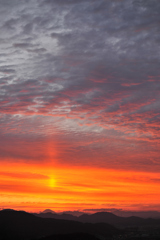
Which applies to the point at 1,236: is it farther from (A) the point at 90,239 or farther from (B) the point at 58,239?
(A) the point at 90,239

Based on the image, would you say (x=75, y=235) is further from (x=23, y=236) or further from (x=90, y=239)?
(x=23, y=236)

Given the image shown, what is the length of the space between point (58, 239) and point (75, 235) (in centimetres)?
1461

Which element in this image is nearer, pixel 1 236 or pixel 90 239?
pixel 90 239

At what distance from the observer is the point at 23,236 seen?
199m

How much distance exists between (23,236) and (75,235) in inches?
2062

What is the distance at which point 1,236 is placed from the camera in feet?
618

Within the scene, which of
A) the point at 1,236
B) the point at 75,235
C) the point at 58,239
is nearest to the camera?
the point at 58,239

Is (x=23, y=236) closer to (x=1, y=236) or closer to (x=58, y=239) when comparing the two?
(x=1, y=236)

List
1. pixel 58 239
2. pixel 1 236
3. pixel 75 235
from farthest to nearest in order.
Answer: pixel 1 236
pixel 75 235
pixel 58 239

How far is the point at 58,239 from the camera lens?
156625 mm

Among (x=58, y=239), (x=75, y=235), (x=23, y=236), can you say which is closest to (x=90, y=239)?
(x=75, y=235)

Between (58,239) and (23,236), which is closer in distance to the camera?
(58,239)

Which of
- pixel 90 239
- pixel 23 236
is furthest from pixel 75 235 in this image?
pixel 23 236

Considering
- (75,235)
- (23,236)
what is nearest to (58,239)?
(75,235)
